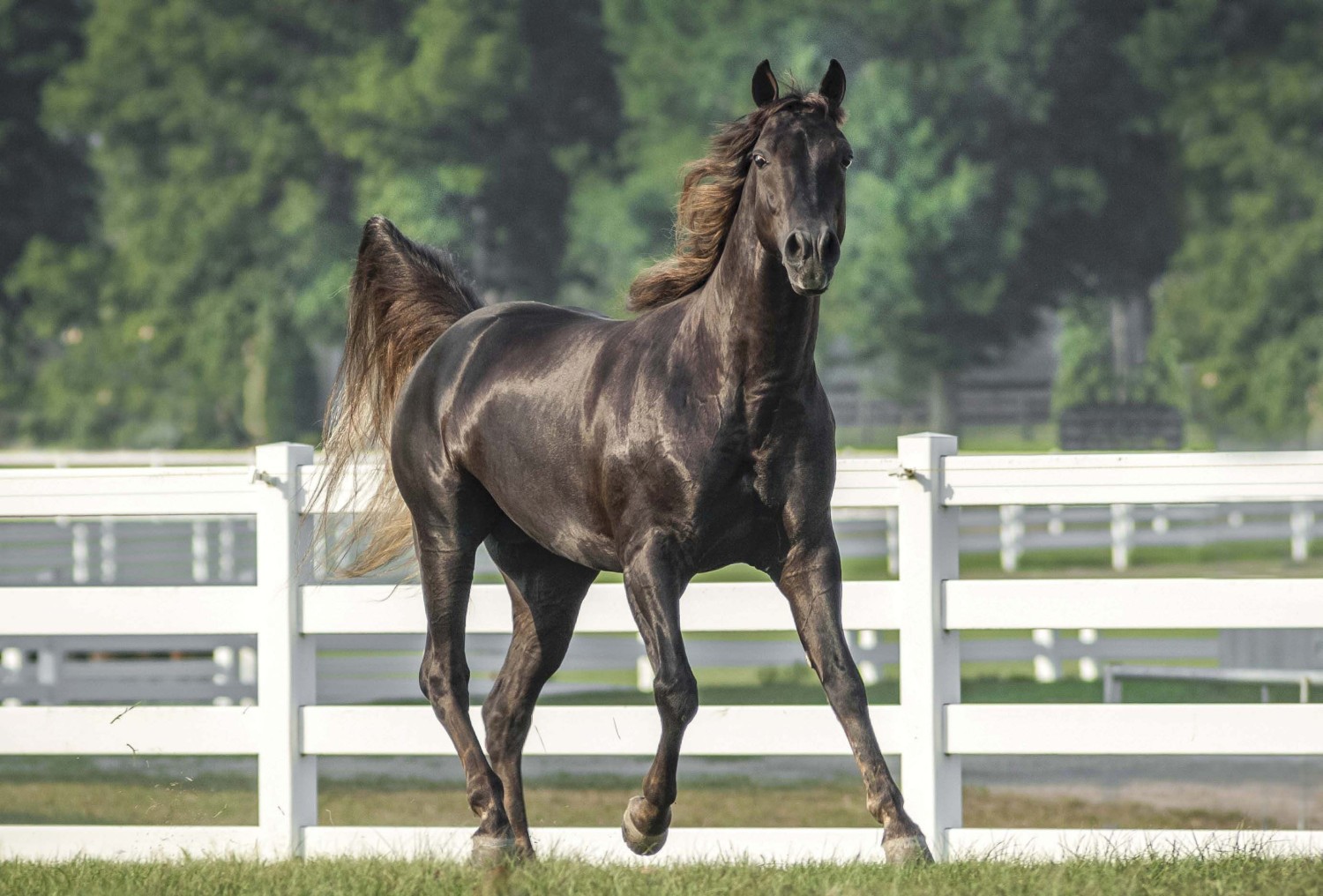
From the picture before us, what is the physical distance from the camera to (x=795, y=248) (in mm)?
4410

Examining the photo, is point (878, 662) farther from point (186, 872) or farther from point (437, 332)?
point (186, 872)

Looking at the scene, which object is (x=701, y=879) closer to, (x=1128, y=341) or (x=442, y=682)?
(x=442, y=682)

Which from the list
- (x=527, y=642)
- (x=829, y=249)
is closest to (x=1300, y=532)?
(x=527, y=642)

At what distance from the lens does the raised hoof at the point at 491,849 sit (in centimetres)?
527

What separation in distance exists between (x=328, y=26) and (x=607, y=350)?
54896 millimetres

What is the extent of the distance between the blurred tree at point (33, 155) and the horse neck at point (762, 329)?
52806 millimetres

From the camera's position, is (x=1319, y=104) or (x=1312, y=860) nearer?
(x=1312, y=860)

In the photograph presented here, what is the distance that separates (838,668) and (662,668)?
0.45 m

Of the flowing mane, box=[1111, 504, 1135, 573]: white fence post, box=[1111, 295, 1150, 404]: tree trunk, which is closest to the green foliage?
box=[1111, 295, 1150, 404]: tree trunk

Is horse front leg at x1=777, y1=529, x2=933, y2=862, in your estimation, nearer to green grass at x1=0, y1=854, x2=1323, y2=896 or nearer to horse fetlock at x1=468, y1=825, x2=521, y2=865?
green grass at x1=0, y1=854, x2=1323, y2=896

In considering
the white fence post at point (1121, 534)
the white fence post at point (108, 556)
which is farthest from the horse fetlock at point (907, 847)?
the white fence post at point (1121, 534)

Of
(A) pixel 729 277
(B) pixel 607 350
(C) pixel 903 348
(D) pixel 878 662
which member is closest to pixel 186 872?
(B) pixel 607 350

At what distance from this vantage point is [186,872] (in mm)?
5418

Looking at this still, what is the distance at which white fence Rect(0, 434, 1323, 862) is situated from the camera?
19.7ft
